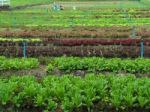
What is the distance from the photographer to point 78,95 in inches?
464

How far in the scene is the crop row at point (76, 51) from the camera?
70.9 feet

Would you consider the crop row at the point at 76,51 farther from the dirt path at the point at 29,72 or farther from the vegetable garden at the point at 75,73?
the dirt path at the point at 29,72

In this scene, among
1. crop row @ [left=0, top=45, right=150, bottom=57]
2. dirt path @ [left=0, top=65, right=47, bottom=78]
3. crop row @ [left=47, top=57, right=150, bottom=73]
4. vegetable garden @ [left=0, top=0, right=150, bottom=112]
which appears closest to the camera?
vegetable garden @ [left=0, top=0, right=150, bottom=112]

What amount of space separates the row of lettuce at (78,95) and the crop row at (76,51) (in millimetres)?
8316

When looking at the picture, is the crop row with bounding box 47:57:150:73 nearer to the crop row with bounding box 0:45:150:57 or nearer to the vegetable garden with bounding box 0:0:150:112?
the vegetable garden with bounding box 0:0:150:112

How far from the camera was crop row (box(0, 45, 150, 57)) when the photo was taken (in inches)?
851

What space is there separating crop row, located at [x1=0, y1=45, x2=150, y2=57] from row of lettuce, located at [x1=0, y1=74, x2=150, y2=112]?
27.3 feet

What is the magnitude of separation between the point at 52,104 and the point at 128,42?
13.5 m

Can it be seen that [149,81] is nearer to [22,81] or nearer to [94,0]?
[22,81]

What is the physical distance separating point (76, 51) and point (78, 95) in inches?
404

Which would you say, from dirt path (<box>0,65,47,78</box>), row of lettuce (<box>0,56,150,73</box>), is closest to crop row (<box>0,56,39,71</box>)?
row of lettuce (<box>0,56,150,73</box>)

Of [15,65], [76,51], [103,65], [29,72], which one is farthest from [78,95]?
[76,51]

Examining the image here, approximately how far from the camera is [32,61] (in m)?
18.8

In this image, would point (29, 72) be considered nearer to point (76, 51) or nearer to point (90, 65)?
point (90, 65)
